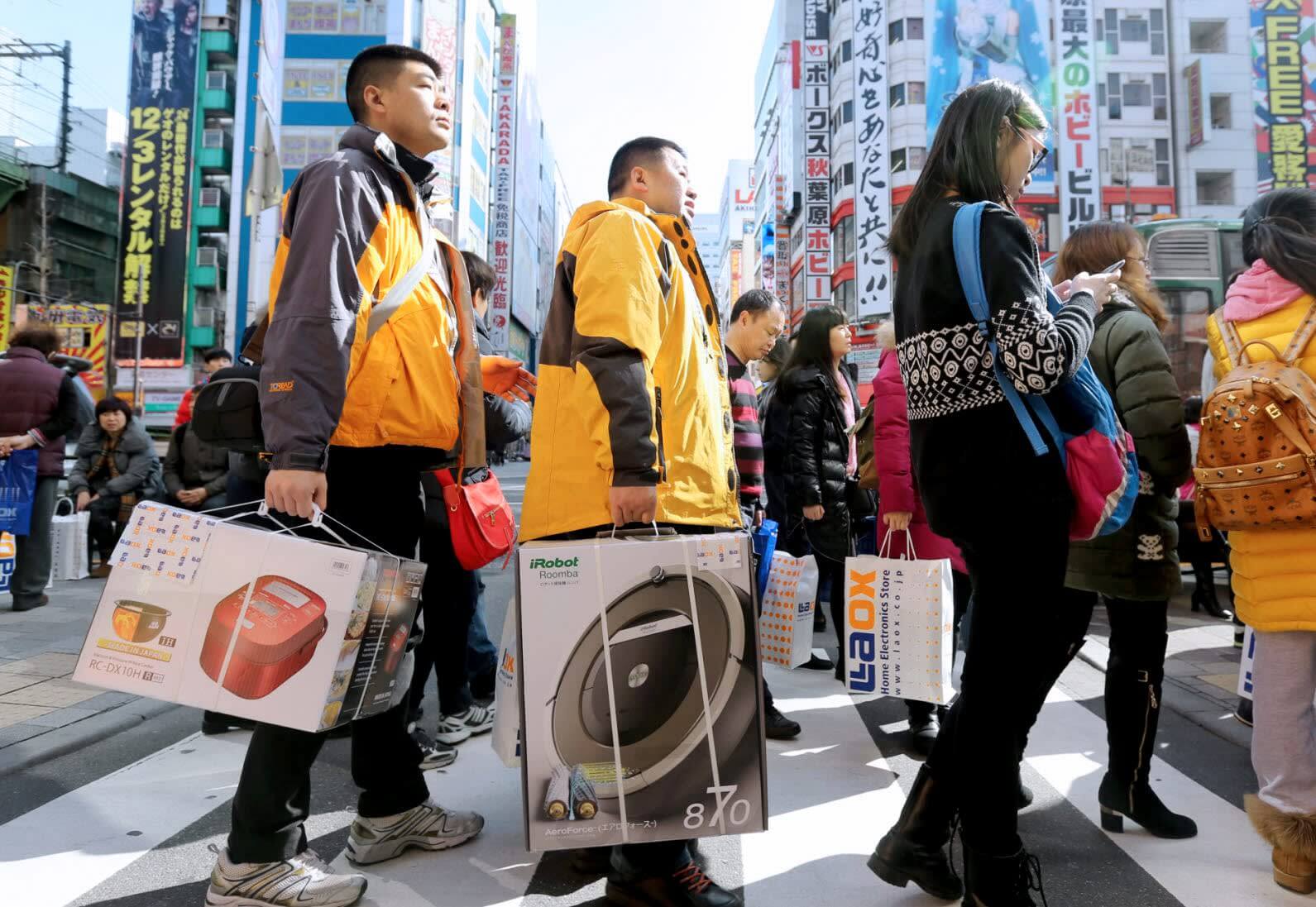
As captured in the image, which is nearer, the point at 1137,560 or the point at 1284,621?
the point at 1284,621

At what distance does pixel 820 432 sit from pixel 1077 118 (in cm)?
3480

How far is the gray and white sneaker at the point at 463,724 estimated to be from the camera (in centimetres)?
369

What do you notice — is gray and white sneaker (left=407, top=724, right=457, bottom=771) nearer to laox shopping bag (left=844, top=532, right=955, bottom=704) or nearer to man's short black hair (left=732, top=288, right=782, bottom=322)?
laox shopping bag (left=844, top=532, right=955, bottom=704)

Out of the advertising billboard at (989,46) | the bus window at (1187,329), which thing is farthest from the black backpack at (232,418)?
the advertising billboard at (989,46)

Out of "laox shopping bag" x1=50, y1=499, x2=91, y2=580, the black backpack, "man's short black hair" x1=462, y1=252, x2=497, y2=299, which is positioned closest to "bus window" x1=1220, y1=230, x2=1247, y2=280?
"man's short black hair" x1=462, y1=252, x2=497, y2=299

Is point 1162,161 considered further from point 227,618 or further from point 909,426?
point 227,618

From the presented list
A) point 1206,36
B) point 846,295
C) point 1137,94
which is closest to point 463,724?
point 846,295

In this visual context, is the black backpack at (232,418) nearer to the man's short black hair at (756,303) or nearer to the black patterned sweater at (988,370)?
the black patterned sweater at (988,370)

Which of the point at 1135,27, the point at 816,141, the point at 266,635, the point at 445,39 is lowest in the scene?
the point at 266,635

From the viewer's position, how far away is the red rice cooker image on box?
201cm

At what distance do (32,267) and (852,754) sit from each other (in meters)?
37.7

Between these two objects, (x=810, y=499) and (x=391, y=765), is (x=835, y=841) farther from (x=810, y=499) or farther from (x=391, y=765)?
(x=810, y=499)

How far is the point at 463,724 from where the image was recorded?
3783mm

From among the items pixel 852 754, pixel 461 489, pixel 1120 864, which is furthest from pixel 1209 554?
pixel 461 489
